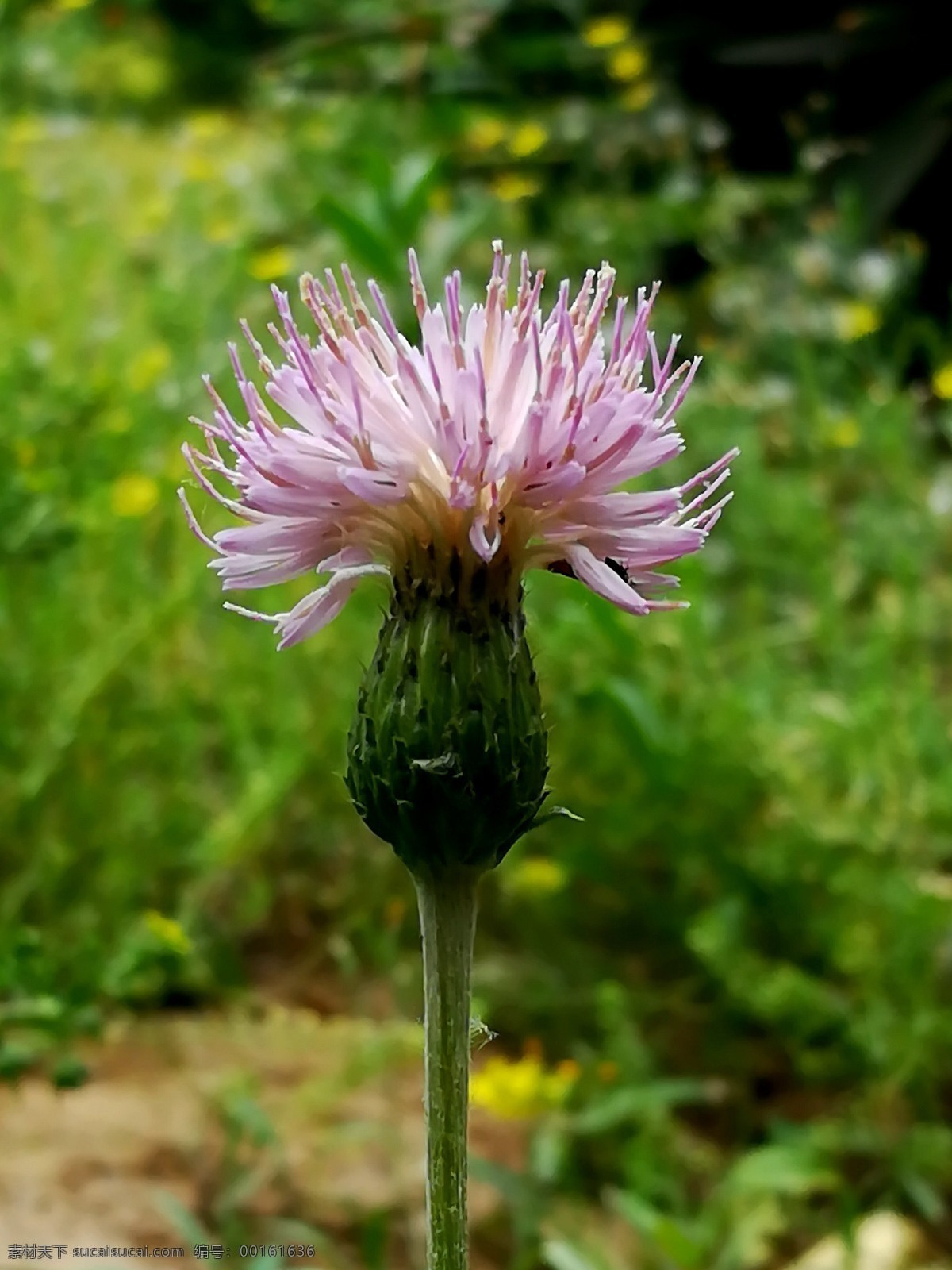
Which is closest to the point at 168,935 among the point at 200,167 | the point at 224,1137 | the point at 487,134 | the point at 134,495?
the point at 224,1137

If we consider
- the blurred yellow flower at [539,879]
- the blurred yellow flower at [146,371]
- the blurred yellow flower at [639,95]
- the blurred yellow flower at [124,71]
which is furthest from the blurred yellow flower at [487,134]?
the blurred yellow flower at [539,879]

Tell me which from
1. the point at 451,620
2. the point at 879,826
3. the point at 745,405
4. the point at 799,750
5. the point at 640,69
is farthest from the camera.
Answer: the point at 640,69

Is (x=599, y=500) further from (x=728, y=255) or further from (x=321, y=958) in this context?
(x=728, y=255)

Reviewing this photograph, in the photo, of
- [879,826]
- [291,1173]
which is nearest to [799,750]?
[879,826]

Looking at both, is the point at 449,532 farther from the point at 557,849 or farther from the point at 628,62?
the point at 628,62

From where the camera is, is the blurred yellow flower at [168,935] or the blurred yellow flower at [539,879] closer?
the blurred yellow flower at [168,935]

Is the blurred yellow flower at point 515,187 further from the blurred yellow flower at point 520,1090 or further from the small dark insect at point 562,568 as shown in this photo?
the small dark insect at point 562,568

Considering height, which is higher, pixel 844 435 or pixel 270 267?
pixel 270 267
